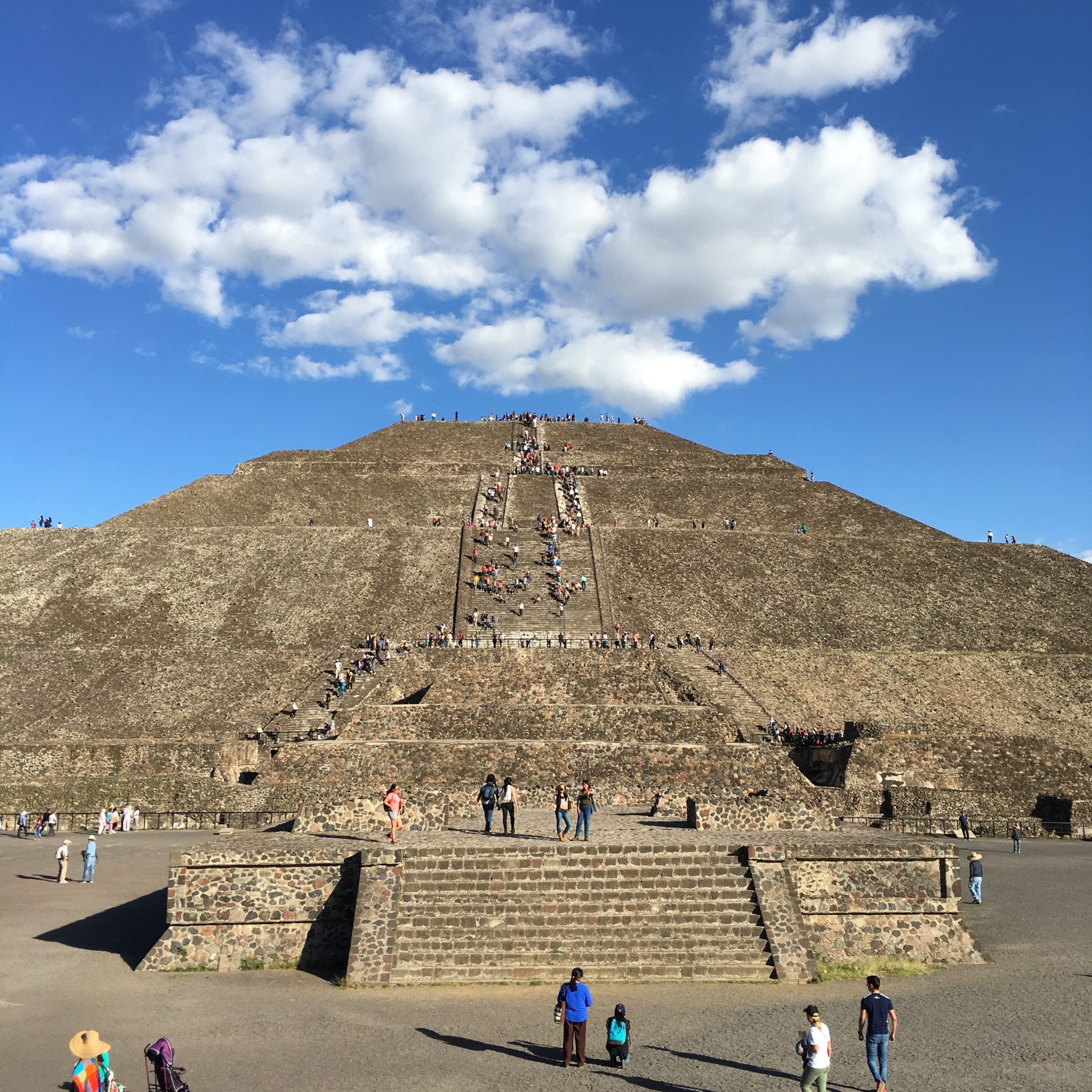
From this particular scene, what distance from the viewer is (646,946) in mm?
11133

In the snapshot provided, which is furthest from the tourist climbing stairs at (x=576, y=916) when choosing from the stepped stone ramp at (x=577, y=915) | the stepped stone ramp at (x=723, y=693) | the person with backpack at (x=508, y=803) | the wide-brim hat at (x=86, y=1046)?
the stepped stone ramp at (x=723, y=693)

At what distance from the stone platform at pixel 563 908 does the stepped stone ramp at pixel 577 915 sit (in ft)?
0.05

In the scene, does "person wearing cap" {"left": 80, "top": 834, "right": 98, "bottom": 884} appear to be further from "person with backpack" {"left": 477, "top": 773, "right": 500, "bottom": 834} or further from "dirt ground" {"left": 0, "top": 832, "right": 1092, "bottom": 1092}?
"person with backpack" {"left": 477, "top": 773, "right": 500, "bottom": 834}

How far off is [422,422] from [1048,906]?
51918mm

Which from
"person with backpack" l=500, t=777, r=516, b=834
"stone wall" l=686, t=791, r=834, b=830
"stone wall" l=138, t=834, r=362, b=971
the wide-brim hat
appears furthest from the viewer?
"stone wall" l=686, t=791, r=834, b=830

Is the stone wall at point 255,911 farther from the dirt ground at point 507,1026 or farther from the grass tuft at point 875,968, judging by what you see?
the grass tuft at point 875,968

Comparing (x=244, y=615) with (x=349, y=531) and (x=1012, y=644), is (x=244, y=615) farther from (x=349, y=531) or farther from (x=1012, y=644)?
(x=1012, y=644)

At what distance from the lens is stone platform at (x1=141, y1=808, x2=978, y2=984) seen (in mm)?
11062

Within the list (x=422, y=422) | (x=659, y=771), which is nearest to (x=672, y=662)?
(x=659, y=771)

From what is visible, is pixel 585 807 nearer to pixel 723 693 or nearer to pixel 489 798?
pixel 489 798

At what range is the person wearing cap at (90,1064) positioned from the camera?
665 centimetres

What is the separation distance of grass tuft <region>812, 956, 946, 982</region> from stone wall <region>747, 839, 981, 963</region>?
7 centimetres

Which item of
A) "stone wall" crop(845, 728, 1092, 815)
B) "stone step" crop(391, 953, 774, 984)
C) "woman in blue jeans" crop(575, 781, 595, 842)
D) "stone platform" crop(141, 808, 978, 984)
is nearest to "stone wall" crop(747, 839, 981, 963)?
"stone platform" crop(141, 808, 978, 984)

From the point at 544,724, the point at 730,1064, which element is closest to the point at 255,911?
the point at 730,1064
